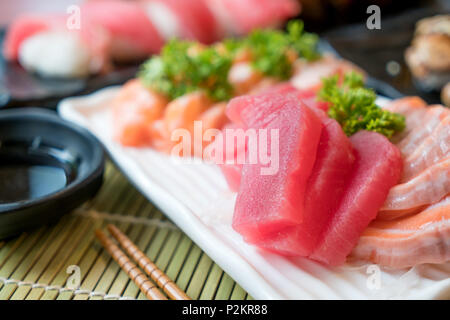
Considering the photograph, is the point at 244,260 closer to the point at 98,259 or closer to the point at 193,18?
the point at 98,259

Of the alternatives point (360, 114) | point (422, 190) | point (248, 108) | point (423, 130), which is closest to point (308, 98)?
point (360, 114)

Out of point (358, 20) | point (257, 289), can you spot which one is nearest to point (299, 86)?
point (257, 289)

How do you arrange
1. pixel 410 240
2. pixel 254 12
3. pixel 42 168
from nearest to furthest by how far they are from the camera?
pixel 410 240 < pixel 42 168 < pixel 254 12

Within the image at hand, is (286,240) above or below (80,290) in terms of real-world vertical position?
above

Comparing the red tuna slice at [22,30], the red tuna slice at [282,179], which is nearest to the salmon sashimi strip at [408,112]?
the red tuna slice at [282,179]

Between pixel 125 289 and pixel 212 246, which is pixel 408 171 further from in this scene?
pixel 125 289

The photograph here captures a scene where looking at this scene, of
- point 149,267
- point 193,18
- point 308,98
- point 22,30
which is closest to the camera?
point 149,267

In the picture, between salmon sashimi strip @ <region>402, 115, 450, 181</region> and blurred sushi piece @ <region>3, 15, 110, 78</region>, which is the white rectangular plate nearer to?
salmon sashimi strip @ <region>402, 115, 450, 181</region>
